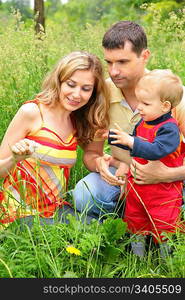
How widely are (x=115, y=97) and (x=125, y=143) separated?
765mm

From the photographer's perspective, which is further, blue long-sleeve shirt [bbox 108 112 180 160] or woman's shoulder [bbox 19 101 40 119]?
woman's shoulder [bbox 19 101 40 119]

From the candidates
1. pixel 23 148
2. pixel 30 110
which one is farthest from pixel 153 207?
pixel 30 110

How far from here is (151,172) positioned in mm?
2838

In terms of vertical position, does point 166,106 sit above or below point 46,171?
above

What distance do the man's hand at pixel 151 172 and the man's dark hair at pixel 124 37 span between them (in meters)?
0.72

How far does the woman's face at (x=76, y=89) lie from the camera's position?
3.05 metres

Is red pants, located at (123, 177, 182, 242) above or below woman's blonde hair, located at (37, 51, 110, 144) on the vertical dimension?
below

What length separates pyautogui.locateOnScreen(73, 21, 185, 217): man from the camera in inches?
115

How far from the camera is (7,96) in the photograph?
4.11m

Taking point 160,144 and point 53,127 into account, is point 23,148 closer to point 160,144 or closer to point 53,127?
point 53,127

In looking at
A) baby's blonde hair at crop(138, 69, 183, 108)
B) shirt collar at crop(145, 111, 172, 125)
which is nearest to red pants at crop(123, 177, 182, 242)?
shirt collar at crop(145, 111, 172, 125)

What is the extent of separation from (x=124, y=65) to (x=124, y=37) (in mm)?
164

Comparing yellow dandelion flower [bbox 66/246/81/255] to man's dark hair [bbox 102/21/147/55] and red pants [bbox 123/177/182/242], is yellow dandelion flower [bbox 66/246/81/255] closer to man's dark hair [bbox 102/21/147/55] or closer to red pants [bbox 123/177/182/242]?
red pants [bbox 123/177/182/242]

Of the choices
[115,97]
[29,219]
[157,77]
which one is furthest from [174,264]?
[115,97]
